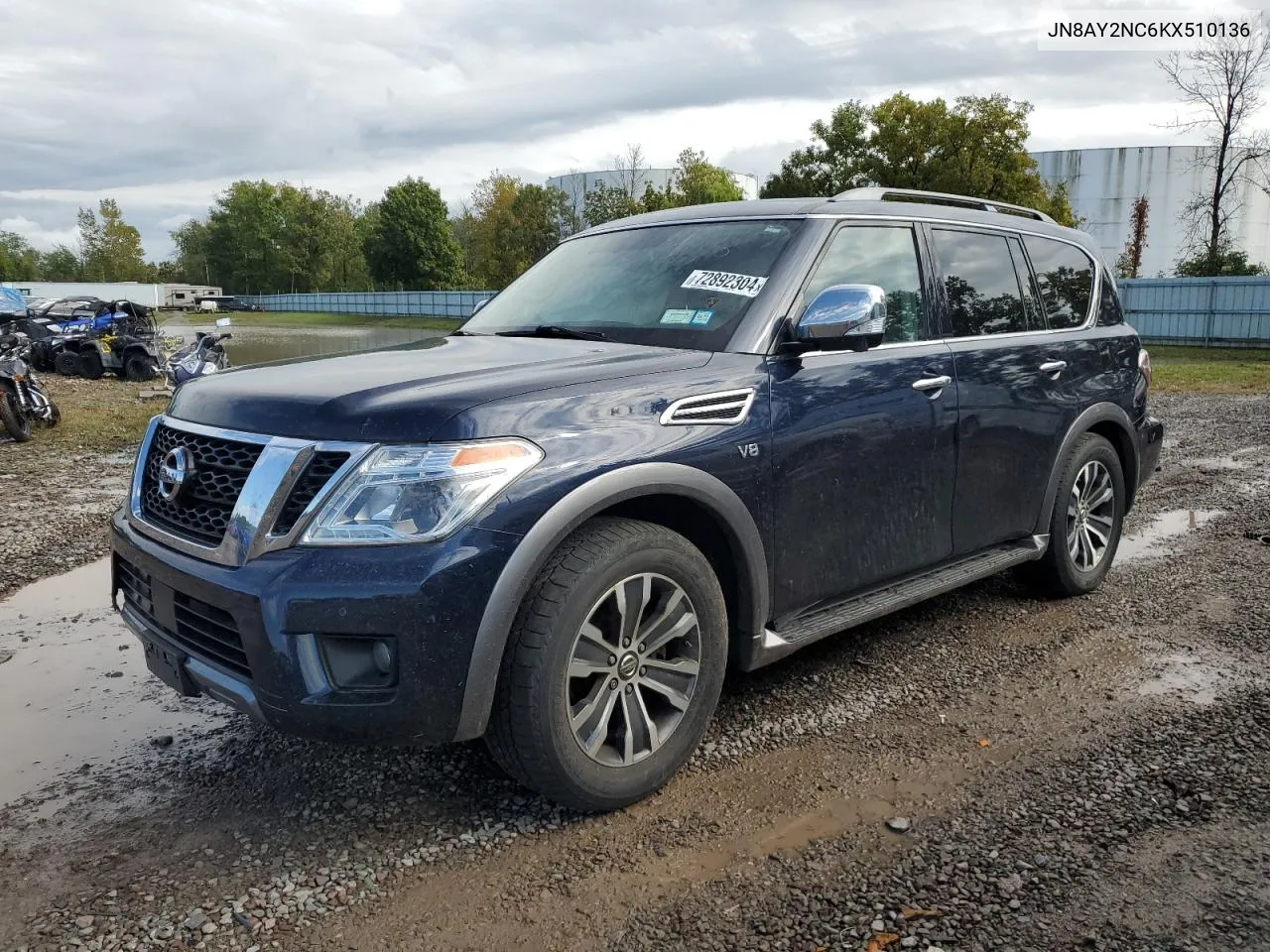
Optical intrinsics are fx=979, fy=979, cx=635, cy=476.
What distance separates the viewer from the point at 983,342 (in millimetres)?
4285

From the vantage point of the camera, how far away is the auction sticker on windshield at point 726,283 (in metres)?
3.56

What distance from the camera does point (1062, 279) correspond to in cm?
499

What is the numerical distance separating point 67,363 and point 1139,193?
167ft

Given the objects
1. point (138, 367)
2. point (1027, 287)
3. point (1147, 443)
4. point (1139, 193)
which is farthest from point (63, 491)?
→ point (1139, 193)

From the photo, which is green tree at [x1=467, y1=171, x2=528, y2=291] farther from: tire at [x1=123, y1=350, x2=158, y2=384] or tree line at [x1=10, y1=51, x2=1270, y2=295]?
tire at [x1=123, y1=350, x2=158, y2=384]

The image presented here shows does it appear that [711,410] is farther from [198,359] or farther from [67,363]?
[67,363]

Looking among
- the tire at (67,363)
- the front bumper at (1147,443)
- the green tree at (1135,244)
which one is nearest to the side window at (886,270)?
the front bumper at (1147,443)

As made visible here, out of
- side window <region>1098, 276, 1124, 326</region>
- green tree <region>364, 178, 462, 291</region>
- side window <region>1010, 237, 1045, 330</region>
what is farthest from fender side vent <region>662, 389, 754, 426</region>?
green tree <region>364, 178, 462, 291</region>

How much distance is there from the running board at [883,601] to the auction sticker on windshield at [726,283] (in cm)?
121

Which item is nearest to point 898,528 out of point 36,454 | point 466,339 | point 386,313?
point 466,339

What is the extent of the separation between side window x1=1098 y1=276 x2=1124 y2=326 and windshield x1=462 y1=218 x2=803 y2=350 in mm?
2369

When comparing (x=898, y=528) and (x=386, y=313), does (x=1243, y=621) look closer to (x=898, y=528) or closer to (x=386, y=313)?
(x=898, y=528)

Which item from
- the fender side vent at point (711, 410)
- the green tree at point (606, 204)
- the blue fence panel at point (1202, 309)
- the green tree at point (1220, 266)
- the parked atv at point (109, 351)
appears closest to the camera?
the fender side vent at point (711, 410)

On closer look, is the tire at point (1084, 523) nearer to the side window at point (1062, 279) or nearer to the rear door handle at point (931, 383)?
the side window at point (1062, 279)
